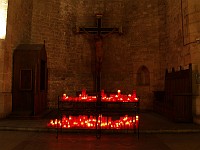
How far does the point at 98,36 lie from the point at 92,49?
1.25 metres

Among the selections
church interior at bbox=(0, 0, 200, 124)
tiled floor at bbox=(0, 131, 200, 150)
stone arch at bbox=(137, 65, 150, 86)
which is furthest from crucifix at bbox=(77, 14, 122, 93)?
tiled floor at bbox=(0, 131, 200, 150)

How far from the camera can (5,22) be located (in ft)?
26.8

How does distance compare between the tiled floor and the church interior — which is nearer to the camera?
the tiled floor

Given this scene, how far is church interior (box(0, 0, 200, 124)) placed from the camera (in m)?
8.49

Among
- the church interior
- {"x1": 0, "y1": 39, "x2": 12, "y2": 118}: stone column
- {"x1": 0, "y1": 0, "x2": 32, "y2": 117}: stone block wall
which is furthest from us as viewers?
the church interior

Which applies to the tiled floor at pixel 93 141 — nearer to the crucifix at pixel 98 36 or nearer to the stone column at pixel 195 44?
the stone column at pixel 195 44

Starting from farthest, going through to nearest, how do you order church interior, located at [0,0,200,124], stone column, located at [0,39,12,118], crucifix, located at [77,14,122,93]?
1. crucifix, located at [77,14,122,93]
2. church interior, located at [0,0,200,124]
3. stone column, located at [0,39,12,118]

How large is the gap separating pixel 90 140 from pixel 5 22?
5.47m

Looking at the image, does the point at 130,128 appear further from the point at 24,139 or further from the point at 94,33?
the point at 94,33

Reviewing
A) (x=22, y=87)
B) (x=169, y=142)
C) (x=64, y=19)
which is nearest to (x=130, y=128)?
(x=169, y=142)

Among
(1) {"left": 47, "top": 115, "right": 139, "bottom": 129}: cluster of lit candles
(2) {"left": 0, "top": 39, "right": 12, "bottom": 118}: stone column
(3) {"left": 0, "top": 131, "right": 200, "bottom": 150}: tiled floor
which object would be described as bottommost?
(3) {"left": 0, "top": 131, "right": 200, "bottom": 150}: tiled floor

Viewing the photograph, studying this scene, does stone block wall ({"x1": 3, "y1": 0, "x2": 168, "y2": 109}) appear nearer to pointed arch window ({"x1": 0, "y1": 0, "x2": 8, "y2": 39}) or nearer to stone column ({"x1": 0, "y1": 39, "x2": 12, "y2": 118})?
pointed arch window ({"x1": 0, "y1": 0, "x2": 8, "y2": 39})

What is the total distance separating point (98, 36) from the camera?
1173cm

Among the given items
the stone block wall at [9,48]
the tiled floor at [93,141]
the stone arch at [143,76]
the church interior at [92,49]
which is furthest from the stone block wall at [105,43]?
the tiled floor at [93,141]
